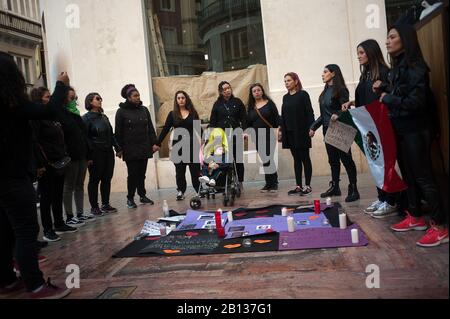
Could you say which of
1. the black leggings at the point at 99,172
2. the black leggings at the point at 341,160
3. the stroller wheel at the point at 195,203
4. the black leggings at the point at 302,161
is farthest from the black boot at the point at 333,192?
the black leggings at the point at 99,172

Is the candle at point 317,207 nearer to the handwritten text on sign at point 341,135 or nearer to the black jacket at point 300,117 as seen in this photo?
the handwritten text on sign at point 341,135

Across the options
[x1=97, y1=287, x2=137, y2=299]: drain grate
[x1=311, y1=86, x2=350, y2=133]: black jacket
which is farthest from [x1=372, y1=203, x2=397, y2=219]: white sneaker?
[x1=97, y1=287, x2=137, y2=299]: drain grate

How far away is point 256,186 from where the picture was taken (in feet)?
29.7

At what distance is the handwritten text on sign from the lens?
538 centimetres

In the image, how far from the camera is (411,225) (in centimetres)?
442

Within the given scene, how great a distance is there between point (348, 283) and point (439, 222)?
117 centimetres

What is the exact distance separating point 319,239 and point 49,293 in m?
2.39

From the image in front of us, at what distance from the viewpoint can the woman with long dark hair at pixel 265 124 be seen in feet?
26.2

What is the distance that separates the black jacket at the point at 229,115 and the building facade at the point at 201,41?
1.82m

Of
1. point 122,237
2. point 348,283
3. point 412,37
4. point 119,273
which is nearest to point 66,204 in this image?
point 122,237

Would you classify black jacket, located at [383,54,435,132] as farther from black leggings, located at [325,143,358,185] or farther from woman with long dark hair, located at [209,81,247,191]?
woman with long dark hair, located at [209,81,247,191]

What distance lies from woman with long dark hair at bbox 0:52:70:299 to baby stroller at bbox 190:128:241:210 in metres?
3.67

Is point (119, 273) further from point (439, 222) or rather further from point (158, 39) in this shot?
point (158, 39)
